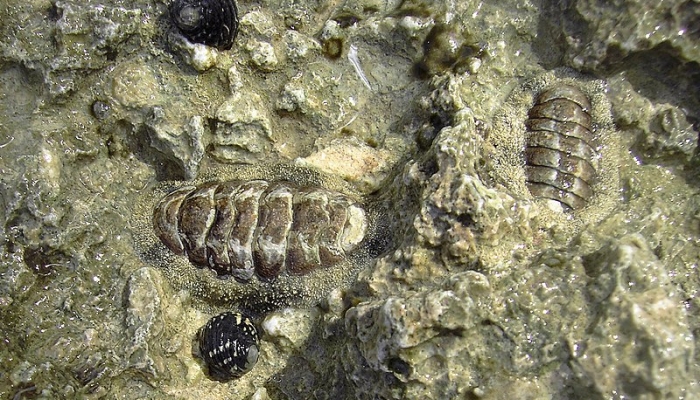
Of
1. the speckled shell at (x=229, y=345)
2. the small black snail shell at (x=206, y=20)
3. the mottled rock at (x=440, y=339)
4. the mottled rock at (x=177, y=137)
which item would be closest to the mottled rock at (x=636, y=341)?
the mottled rock at (x=440, y=339)

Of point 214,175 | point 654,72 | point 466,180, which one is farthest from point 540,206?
point 214,175

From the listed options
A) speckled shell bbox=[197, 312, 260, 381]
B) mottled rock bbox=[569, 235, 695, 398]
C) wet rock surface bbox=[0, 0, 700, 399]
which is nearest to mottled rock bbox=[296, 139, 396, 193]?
wet rock surface bbox=[0, 0, 700, 399]

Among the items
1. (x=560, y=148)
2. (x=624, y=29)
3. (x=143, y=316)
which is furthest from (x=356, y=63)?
(x=143, y=316)

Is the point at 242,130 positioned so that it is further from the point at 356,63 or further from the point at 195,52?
the point at 356,63

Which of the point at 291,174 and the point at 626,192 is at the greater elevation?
the point at 626,192

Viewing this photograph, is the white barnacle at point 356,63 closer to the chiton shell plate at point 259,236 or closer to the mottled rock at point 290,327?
the chiton shell plate at point 259,236

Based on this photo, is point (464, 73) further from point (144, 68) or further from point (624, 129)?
point (144, 68)

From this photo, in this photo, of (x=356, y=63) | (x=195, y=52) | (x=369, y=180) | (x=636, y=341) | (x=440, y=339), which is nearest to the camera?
(x=636, y=341)
